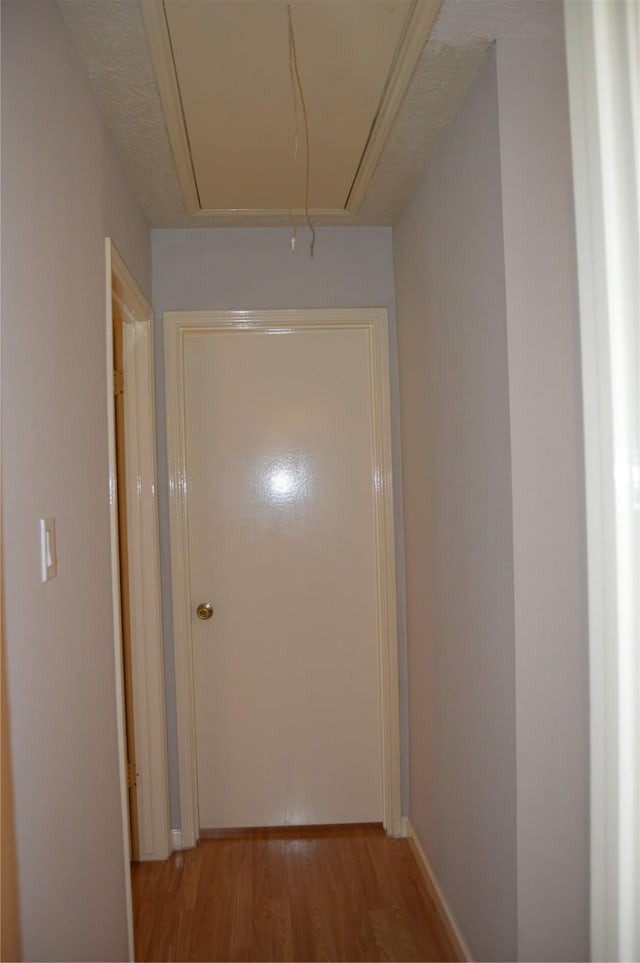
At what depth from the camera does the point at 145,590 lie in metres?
2.65

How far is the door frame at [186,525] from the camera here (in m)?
2.78

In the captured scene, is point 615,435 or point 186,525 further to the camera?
point 186,525

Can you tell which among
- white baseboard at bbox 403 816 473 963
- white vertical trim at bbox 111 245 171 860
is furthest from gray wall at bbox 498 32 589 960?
white vertical trim at bbox 111 245 171 860

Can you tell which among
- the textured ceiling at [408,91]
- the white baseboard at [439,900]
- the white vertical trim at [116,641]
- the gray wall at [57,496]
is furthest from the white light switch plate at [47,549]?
the white baseboard at [439,900]

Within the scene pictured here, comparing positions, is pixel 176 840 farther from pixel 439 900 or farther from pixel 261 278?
pixel 261 278

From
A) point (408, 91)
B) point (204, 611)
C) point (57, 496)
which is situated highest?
point (408, 91)

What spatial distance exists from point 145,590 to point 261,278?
1.36m

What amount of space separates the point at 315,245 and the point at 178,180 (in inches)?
27.5

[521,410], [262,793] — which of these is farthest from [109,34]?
[262,793]

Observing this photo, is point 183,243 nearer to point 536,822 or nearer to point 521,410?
point 521,410

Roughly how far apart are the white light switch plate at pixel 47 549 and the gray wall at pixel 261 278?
1.52 metres

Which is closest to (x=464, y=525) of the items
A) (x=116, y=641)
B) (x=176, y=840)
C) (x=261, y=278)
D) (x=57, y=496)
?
(x=116, y=641)

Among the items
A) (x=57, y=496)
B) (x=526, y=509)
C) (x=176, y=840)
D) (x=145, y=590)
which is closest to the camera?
(x=57, y=496)

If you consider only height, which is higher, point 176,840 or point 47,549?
point 47,549
